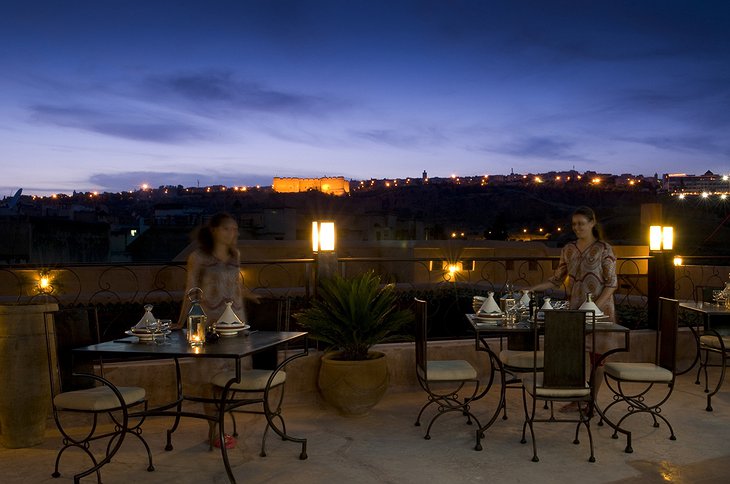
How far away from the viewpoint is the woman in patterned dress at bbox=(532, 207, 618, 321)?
5.52 m

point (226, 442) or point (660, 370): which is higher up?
point (660, 370)

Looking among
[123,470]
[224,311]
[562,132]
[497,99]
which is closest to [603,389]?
[224,311]

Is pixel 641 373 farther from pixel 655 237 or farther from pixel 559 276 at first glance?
pixel 655 237

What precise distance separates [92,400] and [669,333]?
174 inches

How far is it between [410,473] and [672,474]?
1.77 metres

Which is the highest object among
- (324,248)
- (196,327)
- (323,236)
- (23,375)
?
(323,236)

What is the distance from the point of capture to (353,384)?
560cm

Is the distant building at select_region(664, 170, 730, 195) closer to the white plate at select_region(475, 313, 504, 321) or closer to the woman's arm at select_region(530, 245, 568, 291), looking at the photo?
the woman's arm at select_region(530, 245, 568, 291)

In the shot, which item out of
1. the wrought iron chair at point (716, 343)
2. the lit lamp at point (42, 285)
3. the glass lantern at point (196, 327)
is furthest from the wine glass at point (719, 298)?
the lit lamp at point (42, 285)

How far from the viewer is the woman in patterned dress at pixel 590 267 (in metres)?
5.52

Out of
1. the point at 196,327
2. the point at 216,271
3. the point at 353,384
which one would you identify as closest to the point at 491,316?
the point at 353,384

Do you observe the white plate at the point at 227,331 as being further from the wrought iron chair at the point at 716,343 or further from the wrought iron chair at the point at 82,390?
the wrought iron chair at the point at 716,343

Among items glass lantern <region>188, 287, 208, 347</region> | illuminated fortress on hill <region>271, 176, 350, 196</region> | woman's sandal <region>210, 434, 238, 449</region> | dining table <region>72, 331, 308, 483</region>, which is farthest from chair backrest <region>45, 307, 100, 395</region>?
illuminated fortress on hill <region>271, 176, 350, 196</region>

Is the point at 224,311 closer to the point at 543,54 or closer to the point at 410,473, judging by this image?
the point at 410,473
